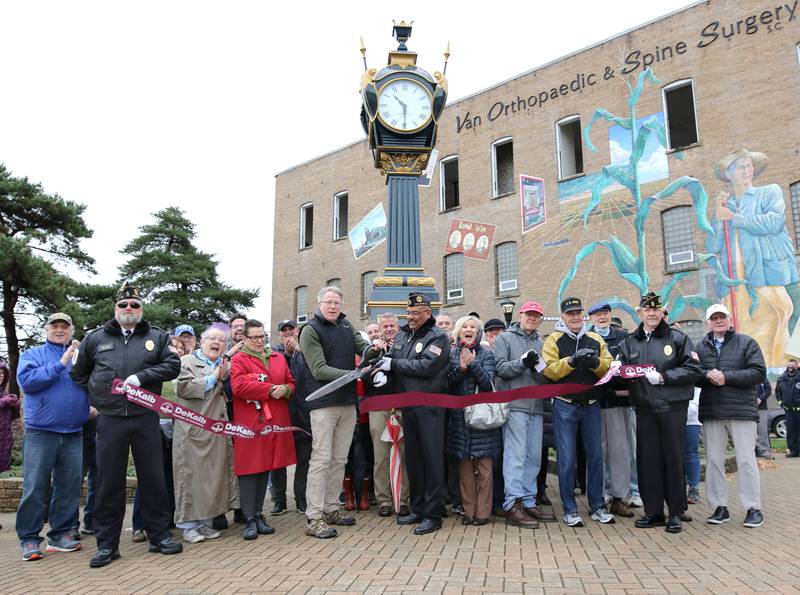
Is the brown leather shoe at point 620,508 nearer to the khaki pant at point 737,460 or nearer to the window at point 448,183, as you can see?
the khaki pant at point 737,460

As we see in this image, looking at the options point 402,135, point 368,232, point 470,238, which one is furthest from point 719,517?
point 368,232

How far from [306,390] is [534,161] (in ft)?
62.9

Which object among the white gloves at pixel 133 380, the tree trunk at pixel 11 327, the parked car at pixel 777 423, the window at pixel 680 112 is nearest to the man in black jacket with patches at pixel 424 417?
the white gloves at pixel 133 380

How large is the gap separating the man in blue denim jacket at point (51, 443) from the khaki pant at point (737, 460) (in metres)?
5.97

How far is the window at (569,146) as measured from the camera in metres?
22.8

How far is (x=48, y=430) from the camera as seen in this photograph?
5.57m

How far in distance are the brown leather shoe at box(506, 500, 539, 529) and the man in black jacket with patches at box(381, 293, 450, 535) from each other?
66 cm

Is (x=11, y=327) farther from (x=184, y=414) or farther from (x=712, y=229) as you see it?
(x=712, y=229)

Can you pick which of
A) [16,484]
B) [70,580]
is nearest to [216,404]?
[70,580]

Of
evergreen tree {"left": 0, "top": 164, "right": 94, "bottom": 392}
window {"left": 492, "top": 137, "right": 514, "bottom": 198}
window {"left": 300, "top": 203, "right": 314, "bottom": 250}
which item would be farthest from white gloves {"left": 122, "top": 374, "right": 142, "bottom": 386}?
window {"left": 300, "top": 203, "right": 314, "bottom": 250}

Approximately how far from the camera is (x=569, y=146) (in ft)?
76.6

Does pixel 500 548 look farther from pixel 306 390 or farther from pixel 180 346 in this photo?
pixel 180 346

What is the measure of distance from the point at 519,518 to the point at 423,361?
1720 mm

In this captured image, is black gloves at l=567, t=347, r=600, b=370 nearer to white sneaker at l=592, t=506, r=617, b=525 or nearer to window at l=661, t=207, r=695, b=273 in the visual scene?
white sneaker at l=592, t=506, r=617, b=525
